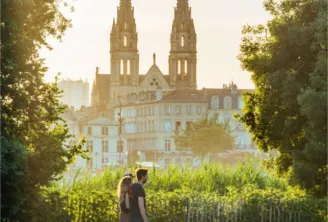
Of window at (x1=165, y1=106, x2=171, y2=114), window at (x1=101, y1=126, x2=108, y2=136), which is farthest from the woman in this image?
window at (x1=101, y1=126, x2=108, y2=136)

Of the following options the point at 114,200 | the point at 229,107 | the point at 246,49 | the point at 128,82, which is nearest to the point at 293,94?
the point at 246,49

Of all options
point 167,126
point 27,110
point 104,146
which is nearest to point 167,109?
point 167,126

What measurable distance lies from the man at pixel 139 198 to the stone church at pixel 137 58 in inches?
6402

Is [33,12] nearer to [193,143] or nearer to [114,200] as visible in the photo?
[114,200]

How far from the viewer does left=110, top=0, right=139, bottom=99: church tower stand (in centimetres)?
18550

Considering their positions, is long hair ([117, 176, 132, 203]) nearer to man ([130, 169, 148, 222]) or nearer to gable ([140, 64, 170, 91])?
man ([130, 169, 148, 222])

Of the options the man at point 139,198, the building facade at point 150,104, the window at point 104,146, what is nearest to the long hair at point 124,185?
the man at point 139,198

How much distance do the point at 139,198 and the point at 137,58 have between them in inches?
6603

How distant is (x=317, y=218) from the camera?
29359 mm

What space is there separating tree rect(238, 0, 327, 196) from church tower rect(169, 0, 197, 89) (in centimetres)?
15260

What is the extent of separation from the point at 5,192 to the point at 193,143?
106 m

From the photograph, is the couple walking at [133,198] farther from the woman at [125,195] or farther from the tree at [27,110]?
the tree at [27,110]

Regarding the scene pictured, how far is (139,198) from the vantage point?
19625 mm

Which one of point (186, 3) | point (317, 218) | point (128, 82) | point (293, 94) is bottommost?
point (317, 218)
